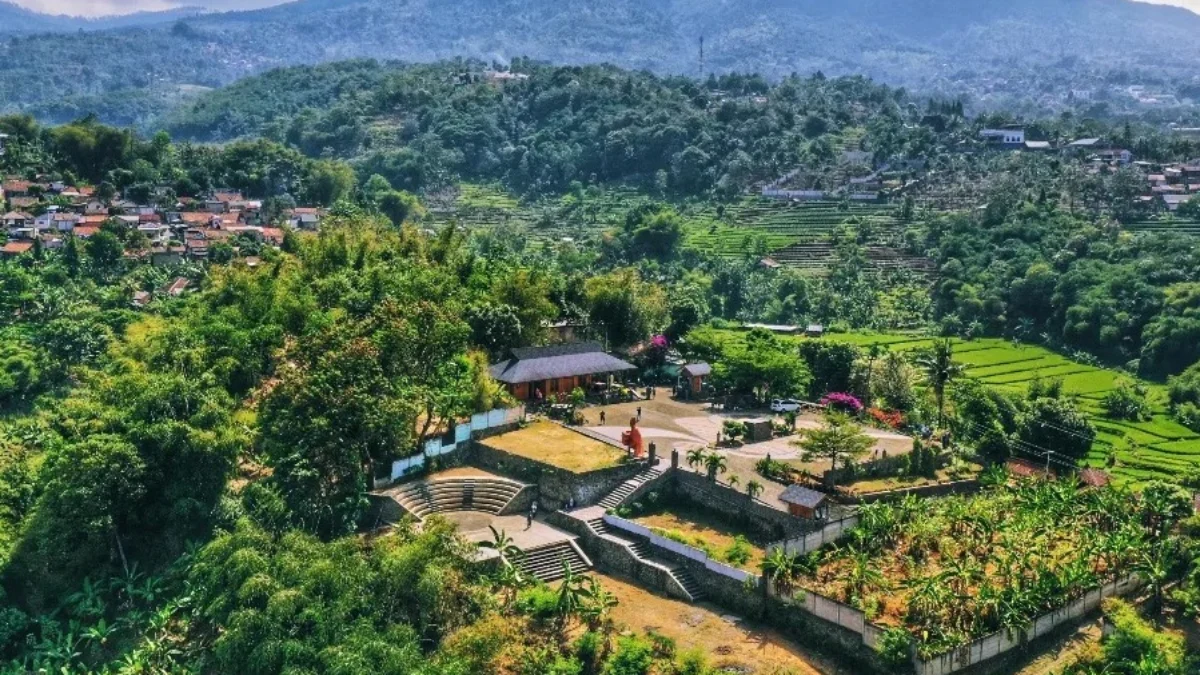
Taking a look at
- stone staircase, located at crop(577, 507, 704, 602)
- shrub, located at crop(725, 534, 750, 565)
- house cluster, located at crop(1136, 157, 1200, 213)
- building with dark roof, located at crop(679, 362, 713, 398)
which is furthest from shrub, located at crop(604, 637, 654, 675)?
house cluster, located at crop(1136, 157, 1200, 213)

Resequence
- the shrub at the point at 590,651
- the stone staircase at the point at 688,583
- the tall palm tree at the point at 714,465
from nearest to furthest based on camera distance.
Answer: the shrub at the point at 590,651 → the stone staircase at the point at 688,583 → the tall palm tree at the point at 714,465

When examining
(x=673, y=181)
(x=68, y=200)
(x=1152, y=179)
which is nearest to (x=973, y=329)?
(x=1152, y=179)

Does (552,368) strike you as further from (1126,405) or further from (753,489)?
(1126,405)

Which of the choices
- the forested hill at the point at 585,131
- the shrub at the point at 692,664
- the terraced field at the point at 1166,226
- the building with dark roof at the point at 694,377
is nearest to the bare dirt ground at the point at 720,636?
the shrub at the point at 692,664

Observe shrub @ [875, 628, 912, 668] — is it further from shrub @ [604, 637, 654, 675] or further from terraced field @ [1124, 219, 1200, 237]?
terraced field @ [1124, 219, 1200, 237]

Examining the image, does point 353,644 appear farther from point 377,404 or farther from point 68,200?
point 68,200

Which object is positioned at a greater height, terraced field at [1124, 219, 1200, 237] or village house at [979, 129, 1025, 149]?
village house at [979, 129, 1025, 149]

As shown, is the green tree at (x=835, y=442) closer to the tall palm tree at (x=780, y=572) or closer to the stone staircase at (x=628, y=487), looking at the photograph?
the stone staircase at (x=628, y=487)
